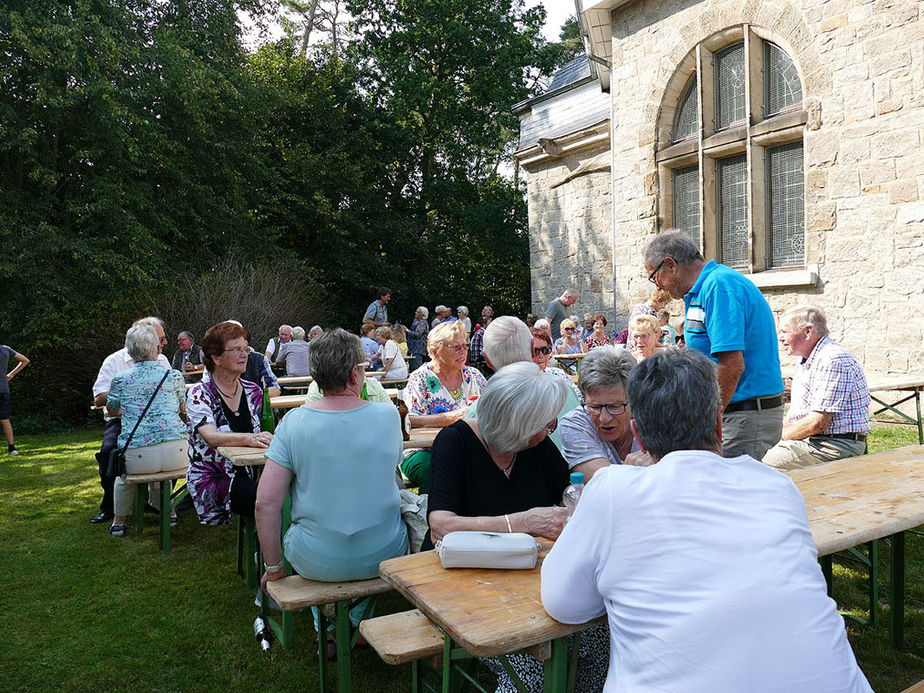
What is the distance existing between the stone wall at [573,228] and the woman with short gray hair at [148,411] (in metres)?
9.42

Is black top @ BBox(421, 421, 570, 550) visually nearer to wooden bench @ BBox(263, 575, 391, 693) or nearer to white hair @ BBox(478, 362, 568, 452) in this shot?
white hair @ BBox(478, 362, 568, 452)

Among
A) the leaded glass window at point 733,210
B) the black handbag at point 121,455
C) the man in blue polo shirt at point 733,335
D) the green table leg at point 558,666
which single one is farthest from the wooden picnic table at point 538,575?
the leaded glass window at point 733,210

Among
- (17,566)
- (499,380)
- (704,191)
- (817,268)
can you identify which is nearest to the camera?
(499,380)

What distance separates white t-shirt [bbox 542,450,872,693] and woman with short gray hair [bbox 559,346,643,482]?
3.97 feet

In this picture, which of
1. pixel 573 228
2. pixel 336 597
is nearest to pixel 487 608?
pixel 336 597

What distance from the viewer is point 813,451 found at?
4.09 metres

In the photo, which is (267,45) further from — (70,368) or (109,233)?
(70,368)

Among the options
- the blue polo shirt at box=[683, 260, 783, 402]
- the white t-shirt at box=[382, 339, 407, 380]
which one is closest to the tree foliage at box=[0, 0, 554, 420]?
the white t-shirt at box=[382, 339, 407, 380]

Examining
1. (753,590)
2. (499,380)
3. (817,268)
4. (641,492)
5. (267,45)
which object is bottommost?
(753,590)

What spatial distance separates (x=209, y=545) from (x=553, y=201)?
11498 millimetres

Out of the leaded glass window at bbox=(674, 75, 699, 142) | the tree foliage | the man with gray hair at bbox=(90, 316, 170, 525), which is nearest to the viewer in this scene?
the man with gray hair at bbox=(90, 316, 170, 525)

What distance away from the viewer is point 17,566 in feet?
16.0

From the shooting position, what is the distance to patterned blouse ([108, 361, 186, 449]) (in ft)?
16.9

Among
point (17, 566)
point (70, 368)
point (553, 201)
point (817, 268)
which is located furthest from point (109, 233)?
point (817, 268)
